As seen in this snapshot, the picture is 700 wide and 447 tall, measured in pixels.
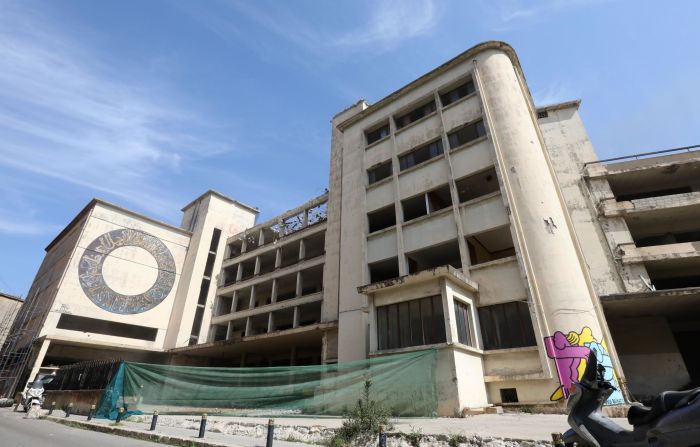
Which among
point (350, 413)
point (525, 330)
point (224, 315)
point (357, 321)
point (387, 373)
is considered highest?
point (224, 315)

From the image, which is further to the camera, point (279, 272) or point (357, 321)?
point (279, 272)

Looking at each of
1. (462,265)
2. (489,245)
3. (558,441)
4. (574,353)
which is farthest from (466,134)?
(558,441)

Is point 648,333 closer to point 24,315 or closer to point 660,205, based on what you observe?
point 660,205

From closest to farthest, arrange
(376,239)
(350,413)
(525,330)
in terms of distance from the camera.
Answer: (350,413) < (525,330) < (376,239)

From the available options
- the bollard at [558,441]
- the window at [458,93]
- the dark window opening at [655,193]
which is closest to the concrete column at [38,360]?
the window at [458,93]

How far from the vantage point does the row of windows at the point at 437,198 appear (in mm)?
19266

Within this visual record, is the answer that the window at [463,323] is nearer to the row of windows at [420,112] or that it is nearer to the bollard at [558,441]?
the bollard at [558,441]

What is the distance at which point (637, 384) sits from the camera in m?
17.7

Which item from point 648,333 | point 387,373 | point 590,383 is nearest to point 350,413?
point 387,373

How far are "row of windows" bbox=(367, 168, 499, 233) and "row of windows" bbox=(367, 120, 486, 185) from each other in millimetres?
2101

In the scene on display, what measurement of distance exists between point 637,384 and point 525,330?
8.44 meters

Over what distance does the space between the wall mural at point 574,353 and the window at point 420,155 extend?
1107 cm

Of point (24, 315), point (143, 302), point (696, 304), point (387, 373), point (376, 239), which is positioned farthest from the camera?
point (24, 315)

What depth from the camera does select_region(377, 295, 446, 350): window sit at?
13.9 m
